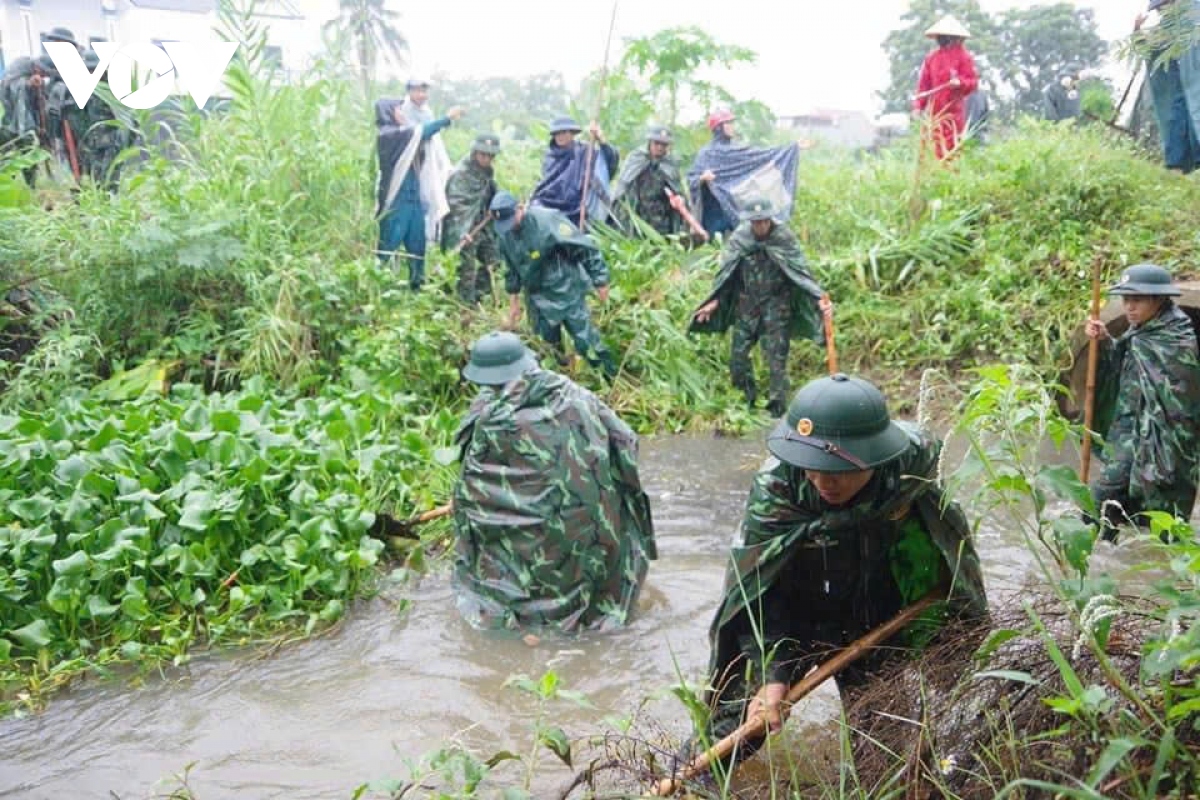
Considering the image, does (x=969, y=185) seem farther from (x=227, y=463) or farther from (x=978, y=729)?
(x=978, y=729)

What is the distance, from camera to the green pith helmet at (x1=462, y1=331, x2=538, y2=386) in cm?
509

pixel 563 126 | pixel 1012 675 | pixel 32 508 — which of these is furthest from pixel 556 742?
pixel 563 126

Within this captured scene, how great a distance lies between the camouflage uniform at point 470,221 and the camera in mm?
10000

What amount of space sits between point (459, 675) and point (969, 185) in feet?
25.5

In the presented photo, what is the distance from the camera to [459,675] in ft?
16.9

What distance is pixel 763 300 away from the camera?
8859mm

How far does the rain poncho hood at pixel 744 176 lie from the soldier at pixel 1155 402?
5.90m

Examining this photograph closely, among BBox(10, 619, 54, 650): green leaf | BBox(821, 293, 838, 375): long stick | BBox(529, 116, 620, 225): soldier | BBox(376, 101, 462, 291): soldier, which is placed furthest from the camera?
BBox(529, 116, 620, 225): soldier

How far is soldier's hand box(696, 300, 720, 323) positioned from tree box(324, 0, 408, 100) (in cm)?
400

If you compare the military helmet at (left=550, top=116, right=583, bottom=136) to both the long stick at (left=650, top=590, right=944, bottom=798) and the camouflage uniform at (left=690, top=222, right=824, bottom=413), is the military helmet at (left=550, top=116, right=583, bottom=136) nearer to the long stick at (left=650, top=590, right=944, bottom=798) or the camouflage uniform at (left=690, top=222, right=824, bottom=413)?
the camouflage uniform at (left=690, top=222, right=824, bottom=413)

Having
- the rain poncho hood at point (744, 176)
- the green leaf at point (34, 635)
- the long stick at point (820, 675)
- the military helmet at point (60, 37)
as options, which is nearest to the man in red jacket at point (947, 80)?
the rain poncho hood at point (744, 176)
